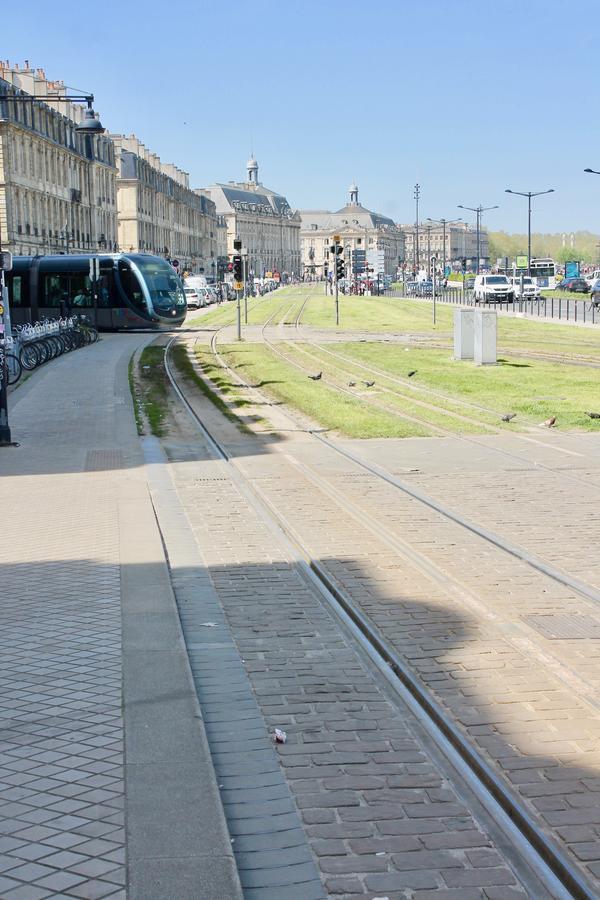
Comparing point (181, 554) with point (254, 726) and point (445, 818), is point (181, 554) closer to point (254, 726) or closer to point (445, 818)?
point (254, 726)

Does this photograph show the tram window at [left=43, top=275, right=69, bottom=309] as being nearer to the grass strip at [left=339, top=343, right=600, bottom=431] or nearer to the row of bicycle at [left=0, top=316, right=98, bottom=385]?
the row of bicycle at [left=0, top=316, right=98, bottom=385]

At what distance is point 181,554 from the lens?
1043cm

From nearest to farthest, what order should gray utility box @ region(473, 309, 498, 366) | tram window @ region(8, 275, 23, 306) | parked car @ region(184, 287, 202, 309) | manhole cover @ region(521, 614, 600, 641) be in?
manhole cover @ region(521, 614, 600, 641) → gray utility box @ region(473, 309, 498, 366) → tram window @ region(8, 275, 23, 306) → parked car @ region(184, 287, 202, 309)

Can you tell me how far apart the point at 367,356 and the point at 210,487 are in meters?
23.3

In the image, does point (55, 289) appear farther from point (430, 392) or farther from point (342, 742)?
point (342, 742)

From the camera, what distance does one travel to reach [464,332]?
1278 inches

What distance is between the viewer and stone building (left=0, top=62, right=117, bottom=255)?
74.1 meters

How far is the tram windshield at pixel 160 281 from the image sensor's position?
164ft

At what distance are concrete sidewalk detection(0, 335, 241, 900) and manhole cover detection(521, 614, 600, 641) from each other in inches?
91.3

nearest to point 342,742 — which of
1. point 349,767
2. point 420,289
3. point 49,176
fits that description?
point 349,767

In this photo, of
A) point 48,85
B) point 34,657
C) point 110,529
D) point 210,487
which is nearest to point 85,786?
point 34,657

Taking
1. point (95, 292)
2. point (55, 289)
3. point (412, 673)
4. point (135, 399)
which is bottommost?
point (135, 399)

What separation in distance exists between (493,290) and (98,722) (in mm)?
76091

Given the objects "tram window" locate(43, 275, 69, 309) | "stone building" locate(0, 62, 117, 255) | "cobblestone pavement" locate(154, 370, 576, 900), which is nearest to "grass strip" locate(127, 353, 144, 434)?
"cobblestone pavement" locate(154, 370, 576, 900)
